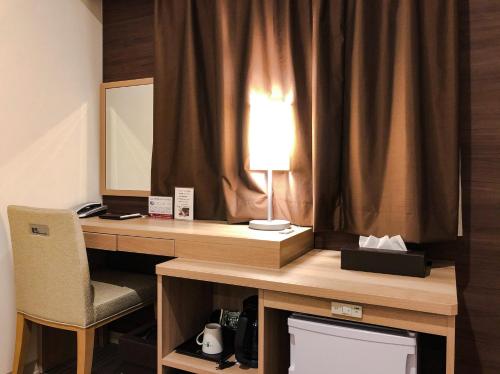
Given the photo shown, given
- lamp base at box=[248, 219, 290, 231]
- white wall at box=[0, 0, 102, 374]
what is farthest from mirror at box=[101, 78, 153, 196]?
lamp base at box=[248, 219, 290, 231]

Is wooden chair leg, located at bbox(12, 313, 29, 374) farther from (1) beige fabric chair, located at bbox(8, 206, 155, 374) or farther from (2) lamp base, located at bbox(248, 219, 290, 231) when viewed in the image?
(2) lamp base, located at bbox(248, 219, 290, 231)

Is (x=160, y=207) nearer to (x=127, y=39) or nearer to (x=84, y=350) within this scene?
(x=84, y=350)

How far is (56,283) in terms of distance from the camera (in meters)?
1.69

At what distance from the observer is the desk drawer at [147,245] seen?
1.74 metres

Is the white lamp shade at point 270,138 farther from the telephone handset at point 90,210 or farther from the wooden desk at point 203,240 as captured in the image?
the telephone handset at point 90,210

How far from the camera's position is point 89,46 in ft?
7.91

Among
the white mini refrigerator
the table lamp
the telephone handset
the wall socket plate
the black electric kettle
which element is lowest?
the black electric kettle

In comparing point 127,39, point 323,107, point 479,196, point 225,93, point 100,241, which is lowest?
point 100,241

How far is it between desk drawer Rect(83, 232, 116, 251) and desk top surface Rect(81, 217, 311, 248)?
0.8 inches

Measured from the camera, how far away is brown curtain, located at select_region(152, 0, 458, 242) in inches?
61.7

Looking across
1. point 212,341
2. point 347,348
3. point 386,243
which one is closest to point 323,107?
point 386,243

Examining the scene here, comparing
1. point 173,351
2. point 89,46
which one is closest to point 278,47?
point 89,46

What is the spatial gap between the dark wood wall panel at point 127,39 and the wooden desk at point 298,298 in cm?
134

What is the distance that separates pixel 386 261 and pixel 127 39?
1.98 m
